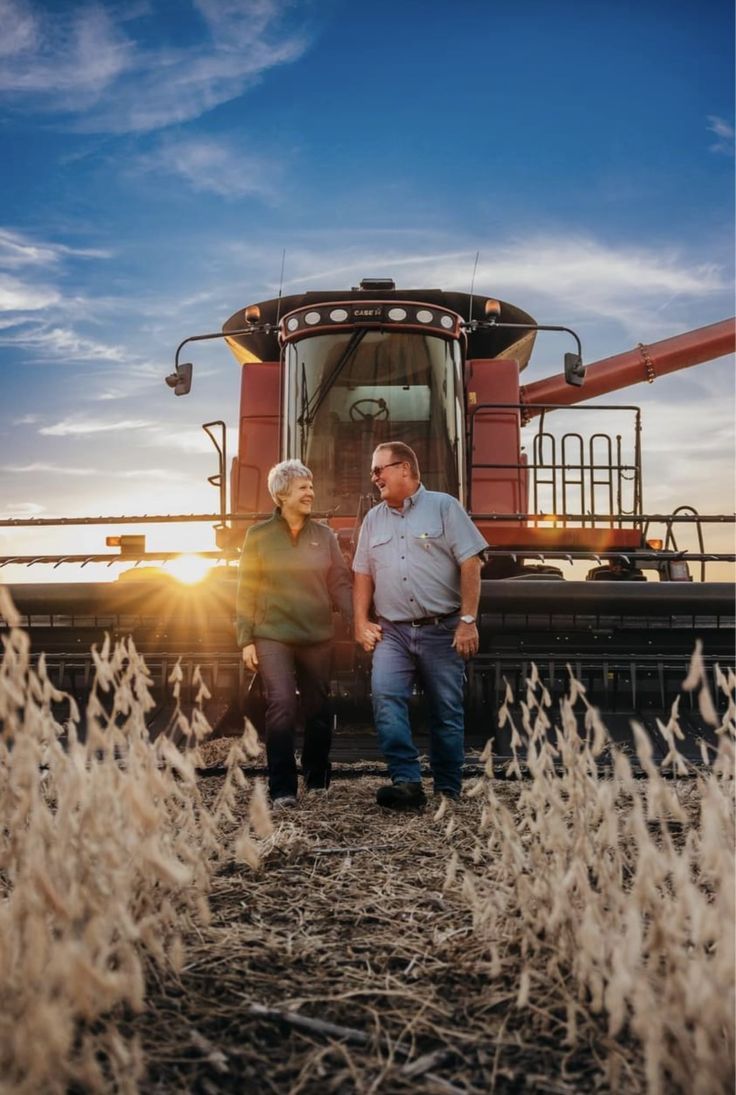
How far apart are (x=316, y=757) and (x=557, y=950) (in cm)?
285

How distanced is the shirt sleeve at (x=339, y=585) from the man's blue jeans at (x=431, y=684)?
0.26 metres

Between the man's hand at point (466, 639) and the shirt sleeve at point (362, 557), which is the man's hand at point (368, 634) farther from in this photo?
the man's hand at point (466, 639)

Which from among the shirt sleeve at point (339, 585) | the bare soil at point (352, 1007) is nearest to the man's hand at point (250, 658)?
the shirt sleeve at point (339, 585)

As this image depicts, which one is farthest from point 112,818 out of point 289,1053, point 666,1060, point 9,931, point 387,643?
point 387,643

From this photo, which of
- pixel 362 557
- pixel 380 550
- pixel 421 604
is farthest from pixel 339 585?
pixel 421 604

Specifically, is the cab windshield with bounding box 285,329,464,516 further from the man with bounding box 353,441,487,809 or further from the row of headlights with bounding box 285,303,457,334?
the man with bounding box 353,441,487,809

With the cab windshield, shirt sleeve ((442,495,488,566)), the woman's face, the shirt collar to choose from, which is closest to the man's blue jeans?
shirt sleeve ((442,495,488,566))

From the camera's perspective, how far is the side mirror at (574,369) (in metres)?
7.98

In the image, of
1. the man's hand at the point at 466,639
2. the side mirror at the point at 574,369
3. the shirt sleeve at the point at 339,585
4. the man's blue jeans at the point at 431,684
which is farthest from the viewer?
the side mirror at the point at 574,369

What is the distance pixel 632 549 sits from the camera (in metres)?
9.25

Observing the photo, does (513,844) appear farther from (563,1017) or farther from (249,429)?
(249,429)

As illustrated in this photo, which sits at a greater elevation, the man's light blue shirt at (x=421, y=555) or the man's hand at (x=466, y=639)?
the man's light blue shirt at (x=421, y=555)

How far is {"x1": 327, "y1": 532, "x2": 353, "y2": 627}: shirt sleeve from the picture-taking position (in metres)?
5.29

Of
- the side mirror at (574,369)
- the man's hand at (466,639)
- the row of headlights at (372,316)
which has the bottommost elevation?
the man's hand at (466,639)
